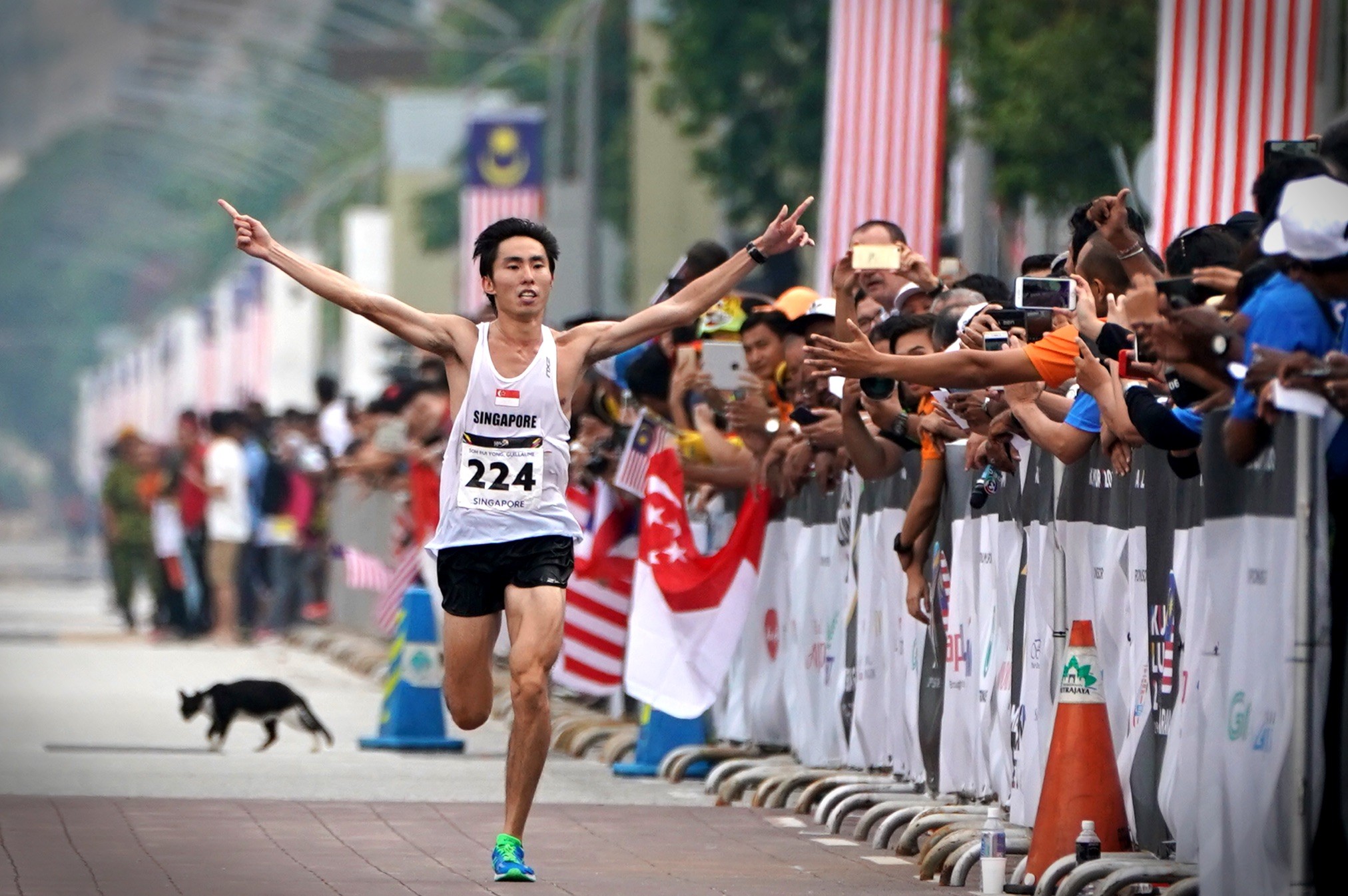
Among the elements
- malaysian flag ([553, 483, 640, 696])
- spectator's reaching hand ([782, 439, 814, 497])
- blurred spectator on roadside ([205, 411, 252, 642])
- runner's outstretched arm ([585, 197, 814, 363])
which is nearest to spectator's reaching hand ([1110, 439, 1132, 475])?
runner's outstretched arm ([585, 197, 814, 363])

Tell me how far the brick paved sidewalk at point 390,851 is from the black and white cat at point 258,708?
10.3 ft

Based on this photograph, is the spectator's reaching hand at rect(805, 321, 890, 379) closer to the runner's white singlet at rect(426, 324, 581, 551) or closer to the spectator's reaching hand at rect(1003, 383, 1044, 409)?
the spectator's reaching hand at rect(1003, 383, 1044, 409)

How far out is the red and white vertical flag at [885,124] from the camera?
19.6 m

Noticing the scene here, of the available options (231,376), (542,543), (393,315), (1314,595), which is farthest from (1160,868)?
(231,376)

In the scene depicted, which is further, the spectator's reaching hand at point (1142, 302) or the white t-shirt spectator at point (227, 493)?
the white t-shirt spectator at point (227, 493)

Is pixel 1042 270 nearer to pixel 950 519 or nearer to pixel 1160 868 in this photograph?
pixel 950 519

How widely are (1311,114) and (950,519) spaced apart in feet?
20.2

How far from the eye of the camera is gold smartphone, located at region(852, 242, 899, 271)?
1180cm

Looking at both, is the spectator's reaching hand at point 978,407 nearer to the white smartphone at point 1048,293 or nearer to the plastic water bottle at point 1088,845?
the white smartphone at point 1048,293

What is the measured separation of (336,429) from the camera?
2966 cm

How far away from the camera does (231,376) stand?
231 feet

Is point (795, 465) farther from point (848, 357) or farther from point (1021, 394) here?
point (848, 357)

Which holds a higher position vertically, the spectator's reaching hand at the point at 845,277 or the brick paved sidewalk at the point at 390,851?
the spectator's reaching hand at the point at 845,277

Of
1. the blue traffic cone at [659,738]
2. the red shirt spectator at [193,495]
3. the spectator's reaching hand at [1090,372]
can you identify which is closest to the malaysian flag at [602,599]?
the blue traffic cone at [659,738]
